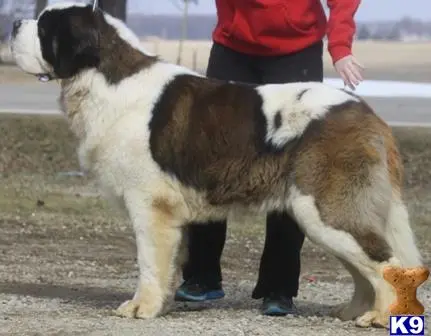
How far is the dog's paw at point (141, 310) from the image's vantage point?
668 centimetres

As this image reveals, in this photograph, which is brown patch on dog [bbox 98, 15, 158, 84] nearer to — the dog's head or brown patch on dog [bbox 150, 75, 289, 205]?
the dog's head

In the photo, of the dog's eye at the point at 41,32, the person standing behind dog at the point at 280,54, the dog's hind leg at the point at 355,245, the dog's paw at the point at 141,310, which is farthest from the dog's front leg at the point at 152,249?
the dog's eye at the point at 41,32

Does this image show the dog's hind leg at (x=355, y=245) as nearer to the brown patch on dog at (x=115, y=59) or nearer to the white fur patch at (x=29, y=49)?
the brown patch on dog at (x=115, y=59)

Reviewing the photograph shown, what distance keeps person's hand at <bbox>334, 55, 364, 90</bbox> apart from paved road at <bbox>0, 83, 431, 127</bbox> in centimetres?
1038

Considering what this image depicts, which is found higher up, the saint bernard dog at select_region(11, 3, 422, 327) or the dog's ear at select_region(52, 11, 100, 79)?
the dog's ear at select_region(52, 11, 100, 79)

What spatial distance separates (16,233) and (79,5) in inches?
171

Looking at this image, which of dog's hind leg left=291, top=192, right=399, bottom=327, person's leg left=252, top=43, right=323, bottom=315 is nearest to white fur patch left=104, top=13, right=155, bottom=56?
person's leg left=252, top=43, right=323, bottom=315

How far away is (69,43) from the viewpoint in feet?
22.0

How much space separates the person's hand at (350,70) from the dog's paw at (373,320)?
4.18 ft

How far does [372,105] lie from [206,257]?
13.7 metres

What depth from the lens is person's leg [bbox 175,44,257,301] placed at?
24.0 feet

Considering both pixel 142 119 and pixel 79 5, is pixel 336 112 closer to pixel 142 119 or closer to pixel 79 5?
pixel 142 119

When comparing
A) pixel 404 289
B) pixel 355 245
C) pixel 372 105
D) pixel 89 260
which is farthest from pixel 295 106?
pixel 372 105

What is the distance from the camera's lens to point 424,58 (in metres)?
49.9
